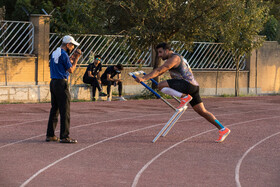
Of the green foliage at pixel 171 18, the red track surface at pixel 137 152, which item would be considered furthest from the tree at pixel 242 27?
the red track surface at pixel 137 152

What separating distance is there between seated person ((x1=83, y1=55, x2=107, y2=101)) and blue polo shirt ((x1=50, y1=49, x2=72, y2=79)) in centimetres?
870

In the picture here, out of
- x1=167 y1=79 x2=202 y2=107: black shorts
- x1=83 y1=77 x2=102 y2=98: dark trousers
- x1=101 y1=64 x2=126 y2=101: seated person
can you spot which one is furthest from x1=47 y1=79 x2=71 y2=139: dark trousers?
x1=101 y1=64 x2=126 y2=101: seated person

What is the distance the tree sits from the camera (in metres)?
21.1

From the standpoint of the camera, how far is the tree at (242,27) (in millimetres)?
21062

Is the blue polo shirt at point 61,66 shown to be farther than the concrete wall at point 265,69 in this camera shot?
No

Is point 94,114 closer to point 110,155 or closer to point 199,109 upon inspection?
point 199,109

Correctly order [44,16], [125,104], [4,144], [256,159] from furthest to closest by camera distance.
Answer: [44,16] → [125,104] → [4,144] → [256,159]

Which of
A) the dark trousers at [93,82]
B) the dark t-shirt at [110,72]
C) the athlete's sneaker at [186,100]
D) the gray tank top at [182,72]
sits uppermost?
the gray tank top at [182,72]

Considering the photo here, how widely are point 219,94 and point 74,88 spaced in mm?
6999

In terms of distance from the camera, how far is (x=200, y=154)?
30.7 ft

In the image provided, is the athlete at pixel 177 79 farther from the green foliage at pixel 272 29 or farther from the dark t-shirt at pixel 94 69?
the green foliage at pixel 272 29

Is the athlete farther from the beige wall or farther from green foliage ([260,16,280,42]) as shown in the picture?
green foliage ([260,16,280,42])

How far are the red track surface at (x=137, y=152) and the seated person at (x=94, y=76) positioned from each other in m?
3.35

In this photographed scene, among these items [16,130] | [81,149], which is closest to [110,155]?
[81,149]
